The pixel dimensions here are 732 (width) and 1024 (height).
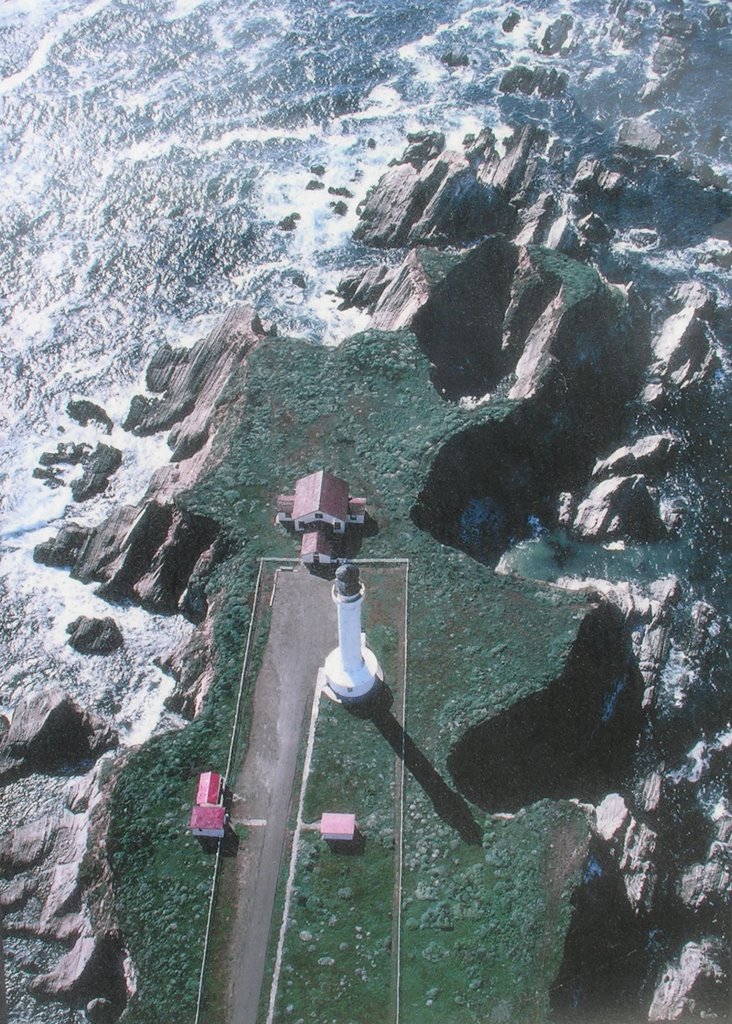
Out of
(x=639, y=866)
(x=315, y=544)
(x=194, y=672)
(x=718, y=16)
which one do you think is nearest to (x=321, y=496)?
(x=315, y=544)

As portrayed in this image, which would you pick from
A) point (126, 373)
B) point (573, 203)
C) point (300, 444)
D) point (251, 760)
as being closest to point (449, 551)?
point (300, 444)

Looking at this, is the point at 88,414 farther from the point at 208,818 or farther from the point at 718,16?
the point at 718,16

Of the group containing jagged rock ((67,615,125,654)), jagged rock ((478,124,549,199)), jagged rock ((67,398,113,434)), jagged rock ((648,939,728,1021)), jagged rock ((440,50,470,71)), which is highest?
jagged rock ((440,50,470,71))

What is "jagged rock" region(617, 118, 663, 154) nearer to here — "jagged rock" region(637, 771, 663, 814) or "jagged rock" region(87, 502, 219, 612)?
"jagged rock" region(87, 502, 219, 612)

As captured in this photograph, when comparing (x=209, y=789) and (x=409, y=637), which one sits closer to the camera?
(x=209, y=789)

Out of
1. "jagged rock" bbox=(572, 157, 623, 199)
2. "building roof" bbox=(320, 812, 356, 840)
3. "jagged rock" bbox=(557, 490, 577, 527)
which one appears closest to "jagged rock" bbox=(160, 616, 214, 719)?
"building roof" bbox=(320, 812, 356, 840)

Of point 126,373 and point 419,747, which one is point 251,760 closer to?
point 419,747

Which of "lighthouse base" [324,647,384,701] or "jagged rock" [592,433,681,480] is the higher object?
"lighthouse base" [324,647,384,701]
